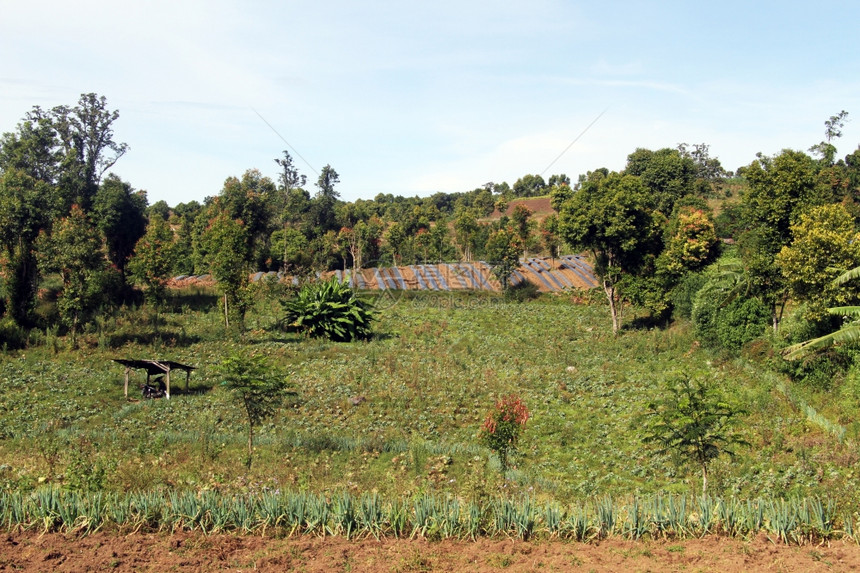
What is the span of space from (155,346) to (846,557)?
24.4m

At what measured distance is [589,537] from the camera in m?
9.34

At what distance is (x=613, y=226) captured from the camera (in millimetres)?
30141

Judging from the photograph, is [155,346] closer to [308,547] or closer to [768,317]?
[308,547]

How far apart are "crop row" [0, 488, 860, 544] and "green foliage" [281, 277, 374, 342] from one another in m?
19.8

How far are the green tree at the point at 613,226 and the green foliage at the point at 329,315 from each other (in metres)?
10.7

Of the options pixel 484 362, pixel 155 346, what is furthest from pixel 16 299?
pixel 484 362

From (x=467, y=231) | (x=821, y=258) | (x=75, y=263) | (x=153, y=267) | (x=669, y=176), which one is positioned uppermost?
(x=669, y=176)

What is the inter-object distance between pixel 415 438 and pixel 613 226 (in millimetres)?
17470

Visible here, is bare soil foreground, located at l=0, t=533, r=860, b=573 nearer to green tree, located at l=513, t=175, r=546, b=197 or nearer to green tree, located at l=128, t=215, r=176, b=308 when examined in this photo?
green tree, located at l=128, t=215, r=176, b=308

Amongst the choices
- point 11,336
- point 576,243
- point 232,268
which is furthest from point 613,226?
point 11,336

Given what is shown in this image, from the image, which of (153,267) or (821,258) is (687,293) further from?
(153,267)

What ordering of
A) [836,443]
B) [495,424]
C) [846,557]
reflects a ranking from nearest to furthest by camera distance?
[846,557] → [495,424] → [836,443]

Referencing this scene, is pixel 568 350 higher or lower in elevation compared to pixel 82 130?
lower

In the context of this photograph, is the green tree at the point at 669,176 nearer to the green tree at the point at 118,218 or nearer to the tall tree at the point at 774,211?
the tall tree at the point at 774,211
